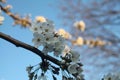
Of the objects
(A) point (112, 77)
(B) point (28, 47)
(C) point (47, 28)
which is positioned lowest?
(A) point (112, 77)

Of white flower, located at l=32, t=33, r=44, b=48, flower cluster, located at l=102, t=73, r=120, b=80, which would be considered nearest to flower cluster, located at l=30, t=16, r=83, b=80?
white flower, located at l=32, t=33, r=44, b=48

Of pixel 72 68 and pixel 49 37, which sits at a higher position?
pixel 49 37

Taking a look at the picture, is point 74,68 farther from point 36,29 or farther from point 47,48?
point 36,29

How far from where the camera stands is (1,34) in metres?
1.68

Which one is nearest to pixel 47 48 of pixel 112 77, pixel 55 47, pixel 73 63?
pixel 55 47

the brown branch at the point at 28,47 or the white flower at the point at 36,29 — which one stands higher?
the white flower at the point at 36,29

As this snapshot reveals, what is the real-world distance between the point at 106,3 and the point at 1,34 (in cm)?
984

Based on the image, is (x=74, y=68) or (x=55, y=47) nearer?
(x=74, y=68)

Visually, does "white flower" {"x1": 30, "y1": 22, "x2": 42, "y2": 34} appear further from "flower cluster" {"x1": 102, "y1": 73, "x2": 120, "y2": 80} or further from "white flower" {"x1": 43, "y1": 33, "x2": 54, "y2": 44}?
"flower cluster" {"x1": 102, "y1": 73, "x2": 120, "y2": 80}

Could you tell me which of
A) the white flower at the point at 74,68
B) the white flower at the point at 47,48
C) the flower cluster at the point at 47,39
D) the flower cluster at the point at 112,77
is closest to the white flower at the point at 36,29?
the flower cluster at the point at 47,39

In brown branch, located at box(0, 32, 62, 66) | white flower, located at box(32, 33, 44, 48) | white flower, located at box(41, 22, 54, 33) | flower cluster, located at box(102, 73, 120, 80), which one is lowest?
flower cluster, located at box(102, 73, 120, 80)

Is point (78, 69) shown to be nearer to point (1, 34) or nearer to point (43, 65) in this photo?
point (43, 65)

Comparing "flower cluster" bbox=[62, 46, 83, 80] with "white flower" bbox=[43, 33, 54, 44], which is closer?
"flower cluster" bbox=[62, 46, 83, 80]

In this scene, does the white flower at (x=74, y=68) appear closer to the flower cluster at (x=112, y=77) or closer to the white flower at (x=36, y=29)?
the flower cluster at (x=112, y=77)
